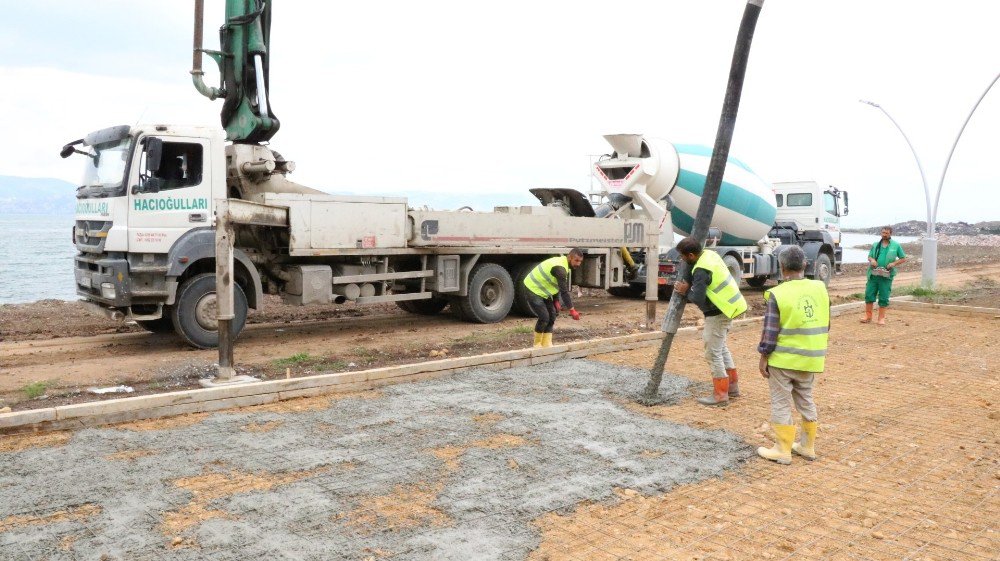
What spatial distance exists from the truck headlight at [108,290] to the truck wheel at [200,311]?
721 millimetres

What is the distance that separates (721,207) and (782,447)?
1144cm

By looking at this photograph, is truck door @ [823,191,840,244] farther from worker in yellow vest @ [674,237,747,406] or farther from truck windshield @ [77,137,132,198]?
truck windshield @ [77,137,132,198]

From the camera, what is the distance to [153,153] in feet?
30.6

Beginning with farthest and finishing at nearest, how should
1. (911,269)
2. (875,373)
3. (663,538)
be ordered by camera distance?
(911,269), (875,373), (663,538)

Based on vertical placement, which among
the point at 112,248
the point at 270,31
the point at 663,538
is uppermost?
the point at 270,31

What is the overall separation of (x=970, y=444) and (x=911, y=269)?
26.6 m

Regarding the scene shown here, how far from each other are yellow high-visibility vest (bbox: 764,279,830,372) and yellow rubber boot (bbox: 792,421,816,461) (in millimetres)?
445

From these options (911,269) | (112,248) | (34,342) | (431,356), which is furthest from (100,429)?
(911,269)

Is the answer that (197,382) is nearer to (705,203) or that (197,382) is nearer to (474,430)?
(474,430)

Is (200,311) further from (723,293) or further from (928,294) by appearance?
(928,294)

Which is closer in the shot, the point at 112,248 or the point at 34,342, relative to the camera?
the point at 112,248

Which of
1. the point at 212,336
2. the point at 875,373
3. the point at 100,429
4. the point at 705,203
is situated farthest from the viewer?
the point at 212,336

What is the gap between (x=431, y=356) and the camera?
33.6ft

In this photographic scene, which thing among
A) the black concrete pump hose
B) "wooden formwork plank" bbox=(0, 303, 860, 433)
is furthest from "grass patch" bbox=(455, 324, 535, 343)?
the black concrete pump hose
